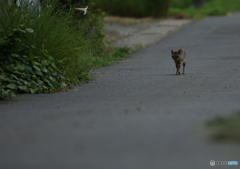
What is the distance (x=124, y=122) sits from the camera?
25.7ft

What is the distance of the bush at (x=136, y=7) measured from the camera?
112 ft

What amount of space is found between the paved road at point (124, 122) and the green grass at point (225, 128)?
0.15m

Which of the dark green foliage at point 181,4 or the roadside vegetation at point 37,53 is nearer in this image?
the roadside vegetation at point 37,53

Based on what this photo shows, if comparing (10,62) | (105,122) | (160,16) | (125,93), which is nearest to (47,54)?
(10,62)

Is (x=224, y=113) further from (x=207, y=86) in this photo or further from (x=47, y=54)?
(x=47, y=54)

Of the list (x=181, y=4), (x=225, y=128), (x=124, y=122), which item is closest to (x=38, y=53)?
(x=124, y=122)

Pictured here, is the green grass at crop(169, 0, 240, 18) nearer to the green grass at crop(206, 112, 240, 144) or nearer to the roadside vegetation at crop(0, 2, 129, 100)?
the roadside vegetation at crop(0, 2, 129, 100)

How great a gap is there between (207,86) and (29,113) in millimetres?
3877

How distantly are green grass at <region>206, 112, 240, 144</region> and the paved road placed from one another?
15cm

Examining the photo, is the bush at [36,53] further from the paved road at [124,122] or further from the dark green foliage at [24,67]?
the paved road at [124,122]

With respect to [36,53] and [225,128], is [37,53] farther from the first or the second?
[225,128]

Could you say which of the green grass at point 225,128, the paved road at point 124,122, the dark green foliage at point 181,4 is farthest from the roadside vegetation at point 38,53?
the dark green foliage at point 181,4

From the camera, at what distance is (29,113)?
8.80m

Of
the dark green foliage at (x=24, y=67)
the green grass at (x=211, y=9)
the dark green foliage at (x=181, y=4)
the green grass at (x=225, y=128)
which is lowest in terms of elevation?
the green grass at (x=225, y=128)
